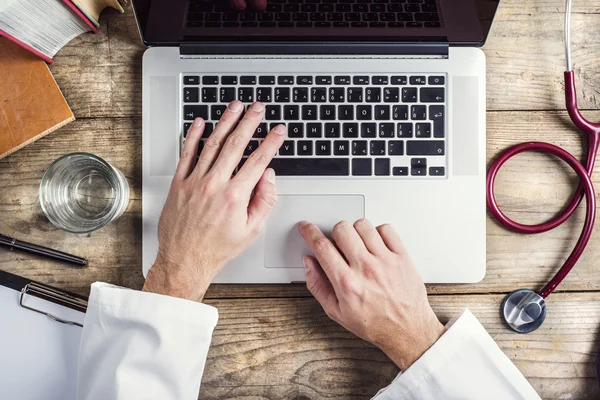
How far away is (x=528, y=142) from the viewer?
0.79 metres

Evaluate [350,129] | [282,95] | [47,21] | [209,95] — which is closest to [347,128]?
[350,129]

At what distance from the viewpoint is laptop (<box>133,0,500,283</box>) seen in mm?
757

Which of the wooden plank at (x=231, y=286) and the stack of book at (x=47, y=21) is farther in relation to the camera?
Answer: the wooden plank at (x=231, y=286)

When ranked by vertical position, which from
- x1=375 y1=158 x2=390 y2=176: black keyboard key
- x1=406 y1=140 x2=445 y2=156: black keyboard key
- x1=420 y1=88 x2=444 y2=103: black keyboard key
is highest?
x1=420 y1=88 x2=444 y2=103: black keyboard key

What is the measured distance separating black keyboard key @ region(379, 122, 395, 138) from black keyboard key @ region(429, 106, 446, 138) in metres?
0.06

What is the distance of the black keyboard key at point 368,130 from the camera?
759mm

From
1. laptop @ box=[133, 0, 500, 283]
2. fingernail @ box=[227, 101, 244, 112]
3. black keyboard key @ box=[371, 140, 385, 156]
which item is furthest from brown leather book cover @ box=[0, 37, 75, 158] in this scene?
black keyboard key @ box=[371, 140, 385, 156]

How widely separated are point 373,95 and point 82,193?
469 millimetres

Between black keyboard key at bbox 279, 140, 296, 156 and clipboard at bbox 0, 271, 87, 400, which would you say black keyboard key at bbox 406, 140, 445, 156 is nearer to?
black keyboard key at bbox 279, 140, 296, 156

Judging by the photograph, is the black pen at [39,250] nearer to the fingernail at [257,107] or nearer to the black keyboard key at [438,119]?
the fingernail at [257,107]

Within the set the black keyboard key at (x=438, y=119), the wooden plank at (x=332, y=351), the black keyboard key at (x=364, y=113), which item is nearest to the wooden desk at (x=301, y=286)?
the wooden plank at (x=332, y=351)

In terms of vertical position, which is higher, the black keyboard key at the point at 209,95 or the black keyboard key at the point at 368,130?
the black keyboard key at the point at 209,95

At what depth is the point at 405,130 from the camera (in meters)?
0.76

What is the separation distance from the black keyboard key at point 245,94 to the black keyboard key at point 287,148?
0.09 m
